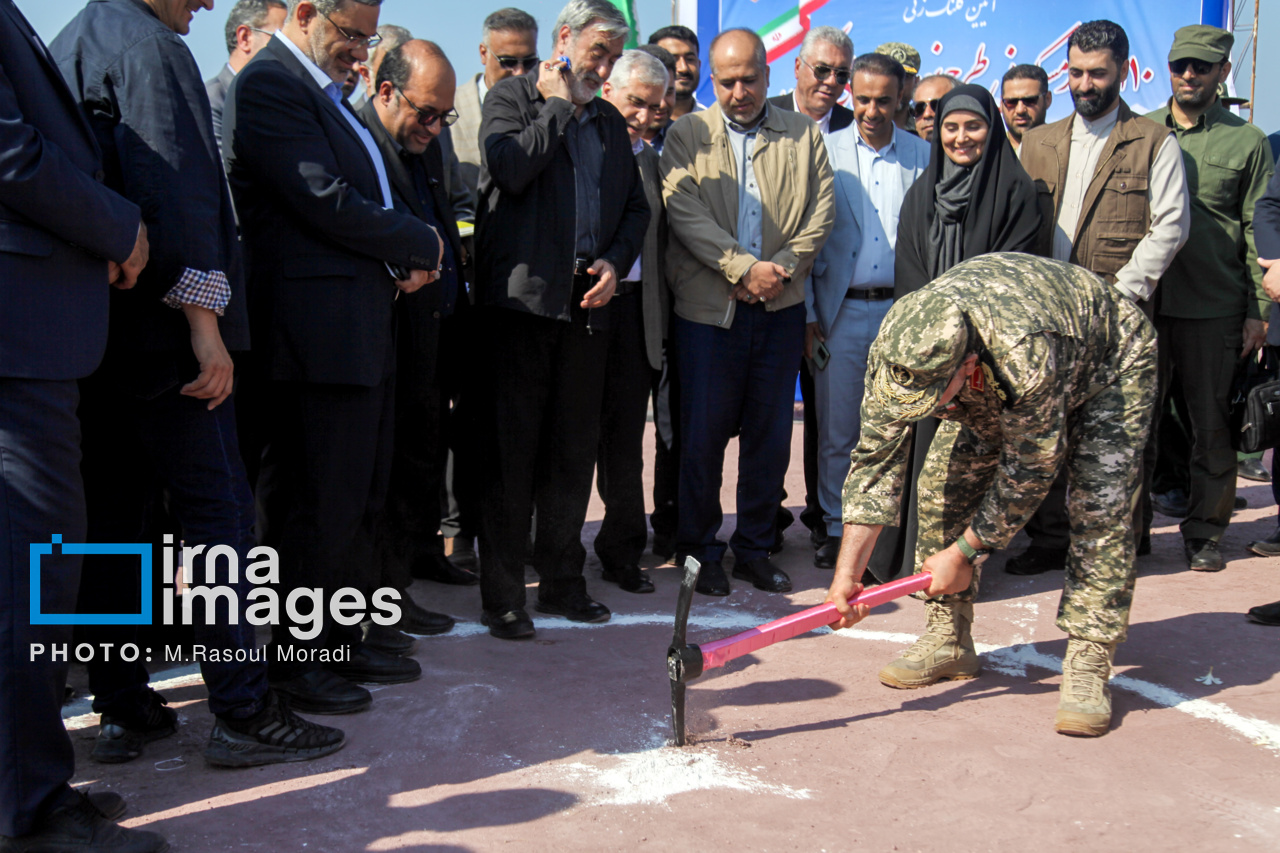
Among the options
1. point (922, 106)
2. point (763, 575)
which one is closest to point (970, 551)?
point (763, 575)

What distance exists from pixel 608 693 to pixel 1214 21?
319 inches

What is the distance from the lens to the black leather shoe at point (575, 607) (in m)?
4.45

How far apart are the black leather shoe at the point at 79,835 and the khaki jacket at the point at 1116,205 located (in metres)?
4.26

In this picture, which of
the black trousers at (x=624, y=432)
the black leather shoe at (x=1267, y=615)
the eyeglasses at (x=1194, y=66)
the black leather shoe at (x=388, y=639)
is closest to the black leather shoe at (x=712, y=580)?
the black trousers at (x=624, y=432)

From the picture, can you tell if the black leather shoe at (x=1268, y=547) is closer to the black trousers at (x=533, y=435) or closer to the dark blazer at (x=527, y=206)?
the black trousers at (x=533, y=435)

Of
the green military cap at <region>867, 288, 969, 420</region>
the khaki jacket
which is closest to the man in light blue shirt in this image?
the khaki jacket

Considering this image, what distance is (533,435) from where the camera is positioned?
4.25 metres

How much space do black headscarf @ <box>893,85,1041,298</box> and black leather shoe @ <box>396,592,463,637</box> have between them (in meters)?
2.59

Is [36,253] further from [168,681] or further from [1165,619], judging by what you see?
[1165,619]

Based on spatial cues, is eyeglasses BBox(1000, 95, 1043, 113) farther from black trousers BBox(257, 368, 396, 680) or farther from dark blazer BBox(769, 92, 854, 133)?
black trousers BBox(257, 368, 396, 680)

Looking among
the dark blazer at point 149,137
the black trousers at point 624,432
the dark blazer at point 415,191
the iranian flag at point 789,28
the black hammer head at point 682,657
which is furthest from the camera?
the iranian flag at point 789,28

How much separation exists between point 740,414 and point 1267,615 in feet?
7.83

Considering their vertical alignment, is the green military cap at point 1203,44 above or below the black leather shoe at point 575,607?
above

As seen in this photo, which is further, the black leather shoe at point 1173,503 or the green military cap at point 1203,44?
the black leather shoe at point 1173,503
